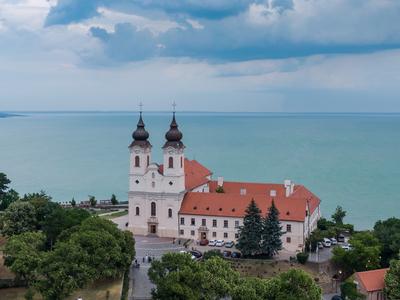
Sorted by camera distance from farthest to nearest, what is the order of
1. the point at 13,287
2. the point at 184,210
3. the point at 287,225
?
1. the point at 184,210
2. the point at 287,225
3. the point at 13,287

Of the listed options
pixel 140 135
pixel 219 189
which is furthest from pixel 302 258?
pixel 140 135

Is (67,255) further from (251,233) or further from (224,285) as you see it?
(251,233)

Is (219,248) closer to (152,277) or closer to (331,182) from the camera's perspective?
(152,277)

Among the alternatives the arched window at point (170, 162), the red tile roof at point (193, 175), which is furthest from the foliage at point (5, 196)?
the arched window at point (170, 162)

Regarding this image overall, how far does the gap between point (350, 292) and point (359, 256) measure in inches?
192

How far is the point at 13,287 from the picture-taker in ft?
118

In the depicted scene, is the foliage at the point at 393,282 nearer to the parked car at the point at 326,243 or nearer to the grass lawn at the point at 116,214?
the parked car at the point at 326,243

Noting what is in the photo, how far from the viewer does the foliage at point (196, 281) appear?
1154 inches

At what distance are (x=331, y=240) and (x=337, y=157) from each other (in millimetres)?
77388

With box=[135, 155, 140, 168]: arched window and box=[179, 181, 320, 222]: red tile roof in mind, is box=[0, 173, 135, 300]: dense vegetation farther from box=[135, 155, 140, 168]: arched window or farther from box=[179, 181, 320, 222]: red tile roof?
box=[179, 181, 320, 222]: red tile roof

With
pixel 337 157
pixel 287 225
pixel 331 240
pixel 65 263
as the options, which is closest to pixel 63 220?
pixel 65 263

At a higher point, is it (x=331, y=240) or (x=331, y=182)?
(x=331, y=182)

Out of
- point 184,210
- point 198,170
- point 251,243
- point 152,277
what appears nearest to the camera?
point 152,277

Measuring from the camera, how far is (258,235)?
4222 cm
